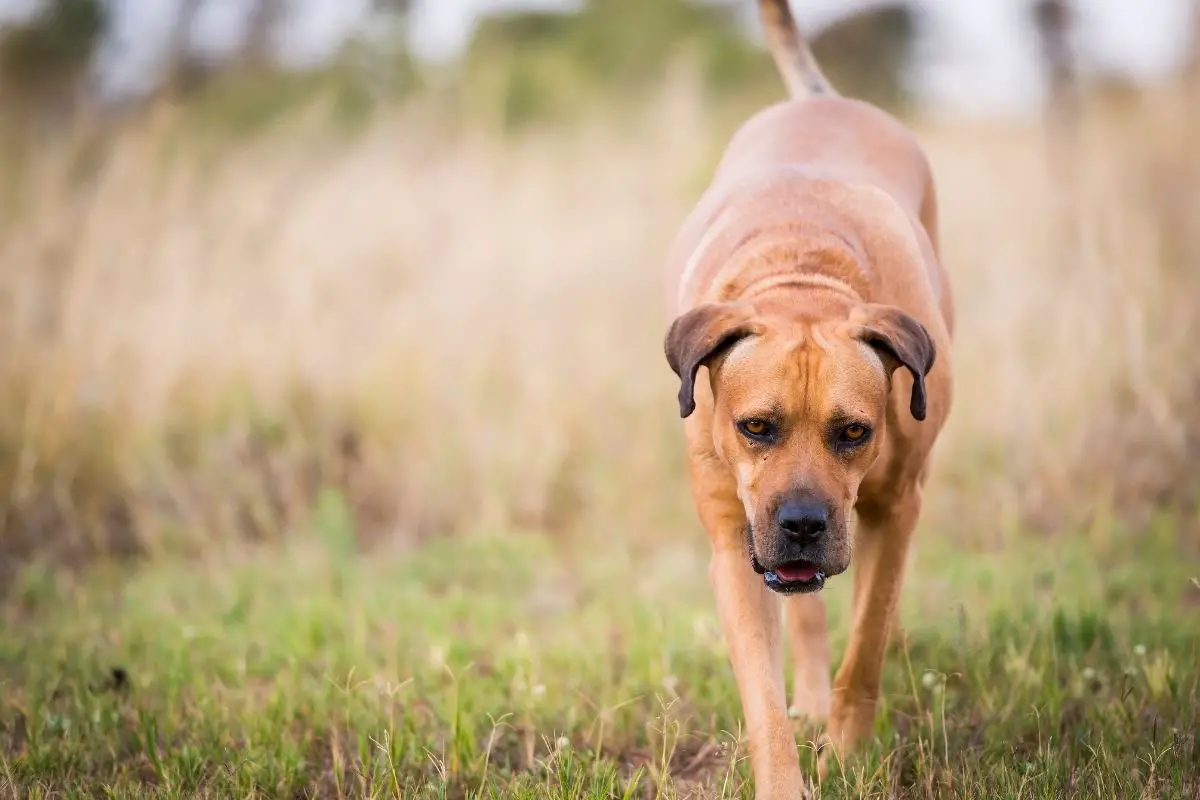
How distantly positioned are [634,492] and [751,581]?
10.2 feet

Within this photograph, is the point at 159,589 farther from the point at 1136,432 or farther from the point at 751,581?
the point at 1136,432

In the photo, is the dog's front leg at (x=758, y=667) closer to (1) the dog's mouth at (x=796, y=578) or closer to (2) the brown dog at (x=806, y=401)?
(2) the brown dog at (x=806, y=401)

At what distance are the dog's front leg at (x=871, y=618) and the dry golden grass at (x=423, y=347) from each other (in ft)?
8.08

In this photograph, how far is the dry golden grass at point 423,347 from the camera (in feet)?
20.0

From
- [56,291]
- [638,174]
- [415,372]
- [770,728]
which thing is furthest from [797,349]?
[638,174]

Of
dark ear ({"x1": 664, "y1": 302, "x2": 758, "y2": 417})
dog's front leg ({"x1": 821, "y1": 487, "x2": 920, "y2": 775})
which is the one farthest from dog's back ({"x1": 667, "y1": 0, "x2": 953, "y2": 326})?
dog's front leg ({"x1": 821, "y1": 487, "x2": 920, "y2": 775})

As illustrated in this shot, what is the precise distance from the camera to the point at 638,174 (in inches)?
355

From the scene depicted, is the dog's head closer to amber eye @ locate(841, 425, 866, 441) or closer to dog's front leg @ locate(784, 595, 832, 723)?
amber eye @ locate(841, 425, 866, 441)

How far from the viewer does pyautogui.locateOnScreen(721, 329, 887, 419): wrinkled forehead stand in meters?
3.07

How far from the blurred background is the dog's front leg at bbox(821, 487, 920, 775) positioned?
2.50m

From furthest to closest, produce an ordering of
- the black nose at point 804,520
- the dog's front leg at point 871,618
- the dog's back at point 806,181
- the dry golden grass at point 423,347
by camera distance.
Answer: the dry golden grass at point 423,347 < the dog's back at point 806,181 < the dog's front leg at point 871,618 < the black nose at point 804,520

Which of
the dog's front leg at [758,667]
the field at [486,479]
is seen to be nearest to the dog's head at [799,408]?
the dog's front leg at [758,667]

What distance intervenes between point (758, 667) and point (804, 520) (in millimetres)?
456

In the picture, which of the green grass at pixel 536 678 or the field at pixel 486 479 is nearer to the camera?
the green grass at pixel 536 678
